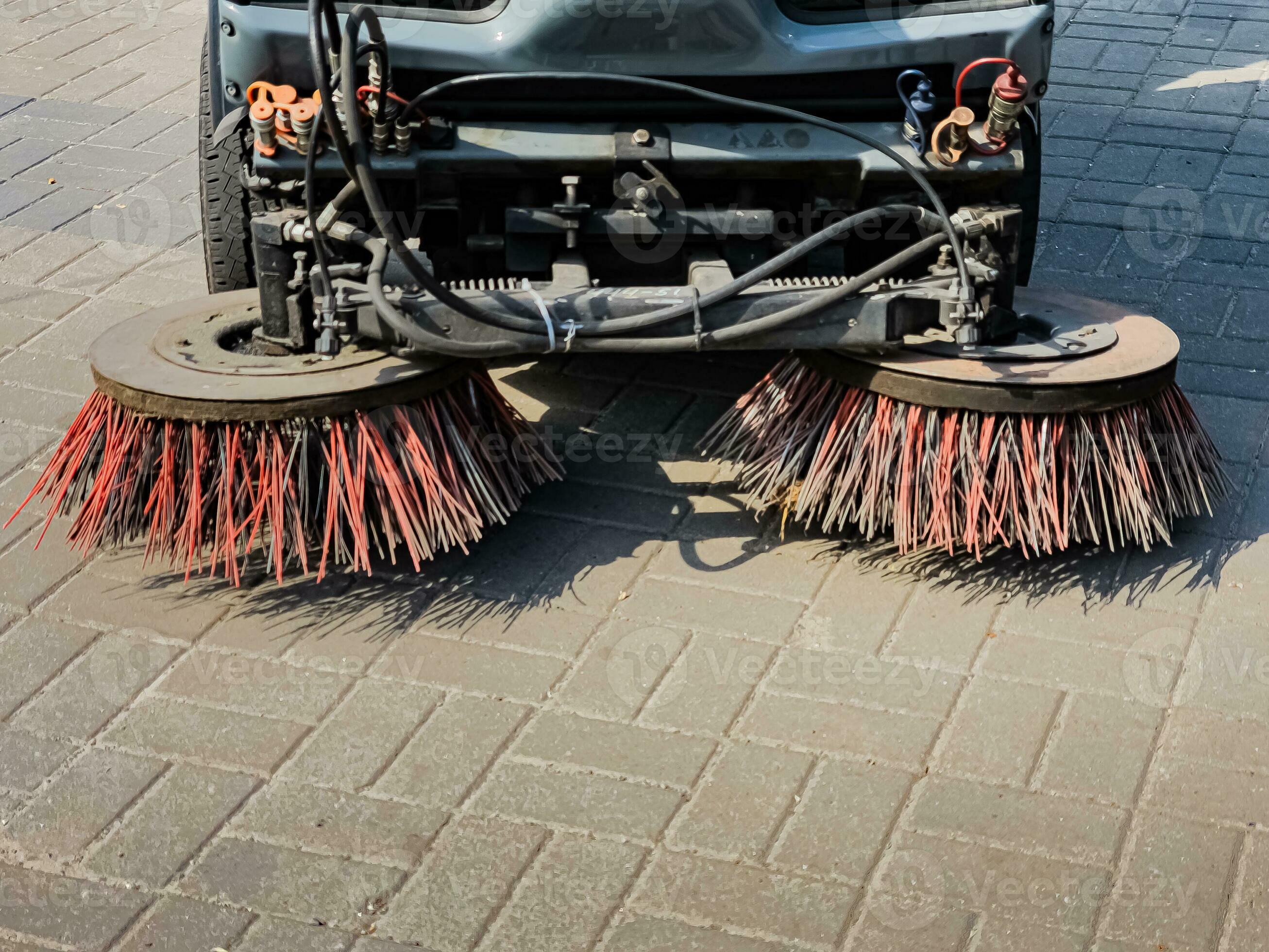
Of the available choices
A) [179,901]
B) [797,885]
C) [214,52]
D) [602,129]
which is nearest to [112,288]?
[214,52]

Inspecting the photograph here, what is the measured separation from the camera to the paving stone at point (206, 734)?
101 inches

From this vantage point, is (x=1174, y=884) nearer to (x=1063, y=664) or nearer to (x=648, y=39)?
(x=1063, y=664)

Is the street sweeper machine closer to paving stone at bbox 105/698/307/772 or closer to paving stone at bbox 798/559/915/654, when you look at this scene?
paving stone at bbox 798/559/915/654

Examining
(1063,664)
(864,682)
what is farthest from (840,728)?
(1063,664)

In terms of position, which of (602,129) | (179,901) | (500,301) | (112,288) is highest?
(602,129)

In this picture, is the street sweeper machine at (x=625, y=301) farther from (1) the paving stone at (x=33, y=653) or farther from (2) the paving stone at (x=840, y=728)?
(2) the paving stone at (x=840, y=728)

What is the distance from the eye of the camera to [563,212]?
309cm

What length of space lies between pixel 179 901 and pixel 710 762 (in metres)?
0.92

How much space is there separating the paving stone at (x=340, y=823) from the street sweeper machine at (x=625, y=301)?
0.56 metres

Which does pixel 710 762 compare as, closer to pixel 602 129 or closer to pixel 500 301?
pixel 500 301

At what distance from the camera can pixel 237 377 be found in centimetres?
286

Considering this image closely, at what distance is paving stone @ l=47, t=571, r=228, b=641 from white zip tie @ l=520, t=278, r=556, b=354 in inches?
34.7

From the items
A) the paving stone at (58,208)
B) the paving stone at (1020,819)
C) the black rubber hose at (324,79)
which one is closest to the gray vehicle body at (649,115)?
the black rubber hose at (324,79)

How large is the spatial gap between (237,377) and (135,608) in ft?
1.76
